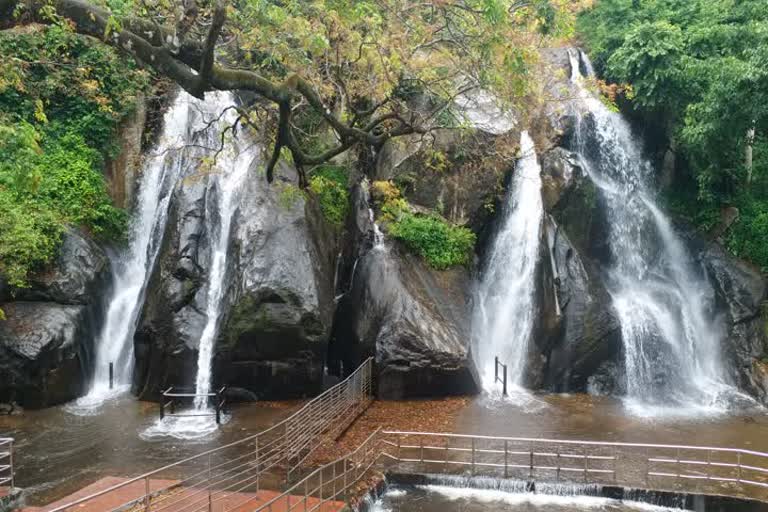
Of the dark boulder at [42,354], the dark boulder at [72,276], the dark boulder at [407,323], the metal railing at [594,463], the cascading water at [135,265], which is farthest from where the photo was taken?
the cascading water at [135,265]

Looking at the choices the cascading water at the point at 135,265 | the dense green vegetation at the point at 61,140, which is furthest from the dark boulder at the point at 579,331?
the dense green vegetation at the point at 61,140

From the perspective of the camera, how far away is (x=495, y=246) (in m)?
18.3

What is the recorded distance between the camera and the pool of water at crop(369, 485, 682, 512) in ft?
29.8

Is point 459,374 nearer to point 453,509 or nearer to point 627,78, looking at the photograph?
point 453,509

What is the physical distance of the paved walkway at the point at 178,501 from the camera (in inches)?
276

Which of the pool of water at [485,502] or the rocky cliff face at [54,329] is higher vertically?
the rocky cliff face at [54,329]

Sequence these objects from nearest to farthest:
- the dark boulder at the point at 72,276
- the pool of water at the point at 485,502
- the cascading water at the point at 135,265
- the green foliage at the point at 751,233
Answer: the pool of water at the point at 485,502, the dark boulder at the point at 72,276, the cascading water at the point at 135,265, the green foliage at the point at 751,233

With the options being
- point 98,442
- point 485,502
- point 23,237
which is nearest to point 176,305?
point 98,442

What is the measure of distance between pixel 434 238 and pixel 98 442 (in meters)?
9.93

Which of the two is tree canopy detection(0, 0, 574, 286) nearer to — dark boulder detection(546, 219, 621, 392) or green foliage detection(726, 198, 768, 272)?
dark boulder detection(546, 219, 621, 392)

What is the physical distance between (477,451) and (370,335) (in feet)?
16.2

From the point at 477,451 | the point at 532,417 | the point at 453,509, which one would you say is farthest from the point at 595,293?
the point at 453,509

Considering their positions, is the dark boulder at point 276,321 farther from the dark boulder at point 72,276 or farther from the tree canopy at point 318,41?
the dark boulder at point 72,276

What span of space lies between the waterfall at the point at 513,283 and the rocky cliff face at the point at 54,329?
421 inches
